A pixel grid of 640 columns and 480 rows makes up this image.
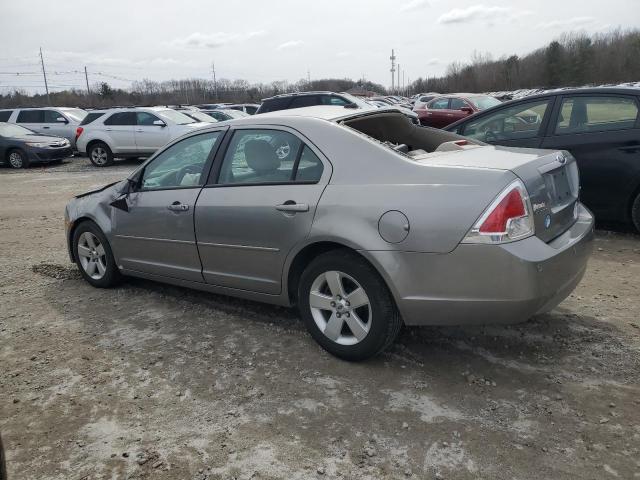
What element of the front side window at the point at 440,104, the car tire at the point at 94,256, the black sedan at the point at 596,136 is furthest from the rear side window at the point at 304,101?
the car tire at the point at 94,256

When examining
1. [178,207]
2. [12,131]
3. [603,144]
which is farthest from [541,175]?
[12,131]

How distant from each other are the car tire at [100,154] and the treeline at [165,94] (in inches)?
1980

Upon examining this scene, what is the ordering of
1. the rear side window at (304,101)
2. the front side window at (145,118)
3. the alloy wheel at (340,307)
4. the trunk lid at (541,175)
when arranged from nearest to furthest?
the trunk lid at (541,175) → the alloy wheel at (340,307) → the rear side window at (304,101) → the front side window at (145,118)

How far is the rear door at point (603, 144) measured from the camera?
18.8ft

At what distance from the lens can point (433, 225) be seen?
9.77 ft

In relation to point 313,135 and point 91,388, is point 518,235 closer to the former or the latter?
point 313,135

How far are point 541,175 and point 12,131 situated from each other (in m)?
17.4

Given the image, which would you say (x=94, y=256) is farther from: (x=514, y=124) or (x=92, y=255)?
(x=514, y=124)

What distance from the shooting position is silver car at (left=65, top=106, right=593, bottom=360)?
2941 mm

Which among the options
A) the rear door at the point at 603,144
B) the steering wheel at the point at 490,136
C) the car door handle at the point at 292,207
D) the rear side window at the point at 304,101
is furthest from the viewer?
the rear side window at the point at 304,101

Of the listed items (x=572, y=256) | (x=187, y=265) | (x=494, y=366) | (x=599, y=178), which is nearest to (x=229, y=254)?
(x=187, y=265)

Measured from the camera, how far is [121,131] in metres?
15.2

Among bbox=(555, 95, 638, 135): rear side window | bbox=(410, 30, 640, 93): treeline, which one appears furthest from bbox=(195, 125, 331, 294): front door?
bbox=(410, 30, 640, 93): treeline

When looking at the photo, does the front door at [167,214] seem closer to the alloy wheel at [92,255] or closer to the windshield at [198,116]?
the alloy wheel at [92,255]
